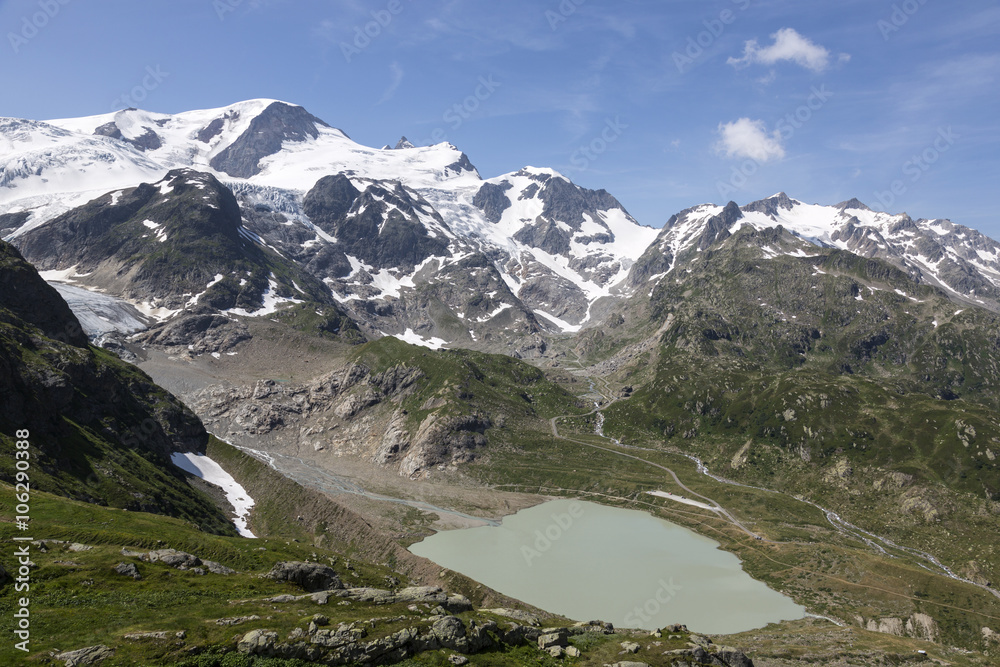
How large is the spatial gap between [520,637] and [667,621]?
64.3 m

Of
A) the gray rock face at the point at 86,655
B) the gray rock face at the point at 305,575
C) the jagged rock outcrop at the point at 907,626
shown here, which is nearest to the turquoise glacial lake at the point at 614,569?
the jagged rock outcrop at the point at 907,626

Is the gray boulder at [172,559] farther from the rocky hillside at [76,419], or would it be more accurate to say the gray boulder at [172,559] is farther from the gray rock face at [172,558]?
the rocky hillside at [76,419]

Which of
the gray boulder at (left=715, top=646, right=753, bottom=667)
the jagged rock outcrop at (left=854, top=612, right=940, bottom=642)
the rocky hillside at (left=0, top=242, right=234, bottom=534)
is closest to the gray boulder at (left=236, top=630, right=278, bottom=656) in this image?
the gray boulder at (left=715, top=646, right=753, bottom=667)

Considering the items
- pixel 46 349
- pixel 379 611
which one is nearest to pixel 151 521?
pixel 379 611

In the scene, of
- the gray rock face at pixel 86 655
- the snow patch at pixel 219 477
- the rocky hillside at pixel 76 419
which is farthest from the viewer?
the snow patch at pixel 219 477

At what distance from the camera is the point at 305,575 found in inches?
2335

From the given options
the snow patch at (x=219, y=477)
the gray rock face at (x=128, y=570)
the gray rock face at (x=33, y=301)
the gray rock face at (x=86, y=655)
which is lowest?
the snow patch at (x=219, y=477)

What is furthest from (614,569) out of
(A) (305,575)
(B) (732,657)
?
(A) (305,575)

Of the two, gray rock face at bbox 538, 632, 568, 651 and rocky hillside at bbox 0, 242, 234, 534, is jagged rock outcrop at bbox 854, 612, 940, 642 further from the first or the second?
rocky hillside at bbox 0, 242, 234, 534

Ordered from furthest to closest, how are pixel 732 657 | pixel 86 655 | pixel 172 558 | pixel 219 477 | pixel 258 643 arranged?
pixel 219 477 → pixel 732 657 → pixel 172 558 → pixel 258 643 → pixel 86 655

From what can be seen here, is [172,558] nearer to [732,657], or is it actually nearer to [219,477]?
[732,657]

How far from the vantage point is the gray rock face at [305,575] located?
192ft

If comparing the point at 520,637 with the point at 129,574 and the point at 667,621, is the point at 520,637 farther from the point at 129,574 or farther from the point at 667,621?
the point at 667,621

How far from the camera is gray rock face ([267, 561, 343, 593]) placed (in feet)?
192
